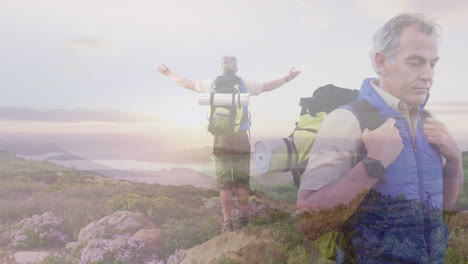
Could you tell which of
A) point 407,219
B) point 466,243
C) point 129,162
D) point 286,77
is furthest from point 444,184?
point 129,162

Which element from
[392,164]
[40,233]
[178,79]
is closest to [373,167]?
[392,164]

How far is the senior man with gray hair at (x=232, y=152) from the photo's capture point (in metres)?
2.00

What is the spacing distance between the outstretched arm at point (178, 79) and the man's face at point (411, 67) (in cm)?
115

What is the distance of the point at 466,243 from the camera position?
216 centimetres

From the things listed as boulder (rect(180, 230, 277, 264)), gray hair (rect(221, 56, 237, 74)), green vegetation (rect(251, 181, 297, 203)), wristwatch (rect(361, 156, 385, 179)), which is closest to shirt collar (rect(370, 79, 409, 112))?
wristwatch (rect(361, 156, 385, 179))

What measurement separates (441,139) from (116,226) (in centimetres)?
201

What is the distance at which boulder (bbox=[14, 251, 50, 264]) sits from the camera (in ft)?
6.29

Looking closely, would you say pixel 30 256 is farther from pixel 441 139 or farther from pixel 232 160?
pixel 441 139

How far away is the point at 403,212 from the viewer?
1941 millimetres

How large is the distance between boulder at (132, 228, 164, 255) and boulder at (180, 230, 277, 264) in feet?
0.70

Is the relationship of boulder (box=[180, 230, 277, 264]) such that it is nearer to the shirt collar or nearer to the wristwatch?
the wristwatch

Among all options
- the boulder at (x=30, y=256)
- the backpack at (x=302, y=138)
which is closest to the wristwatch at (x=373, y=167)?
the backpack at (x=302, y=138)

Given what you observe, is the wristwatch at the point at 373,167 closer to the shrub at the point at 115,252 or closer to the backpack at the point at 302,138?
the backpack at the point at 302,138

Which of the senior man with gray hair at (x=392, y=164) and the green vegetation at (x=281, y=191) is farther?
the green vegetation at (x=281, y=191)
